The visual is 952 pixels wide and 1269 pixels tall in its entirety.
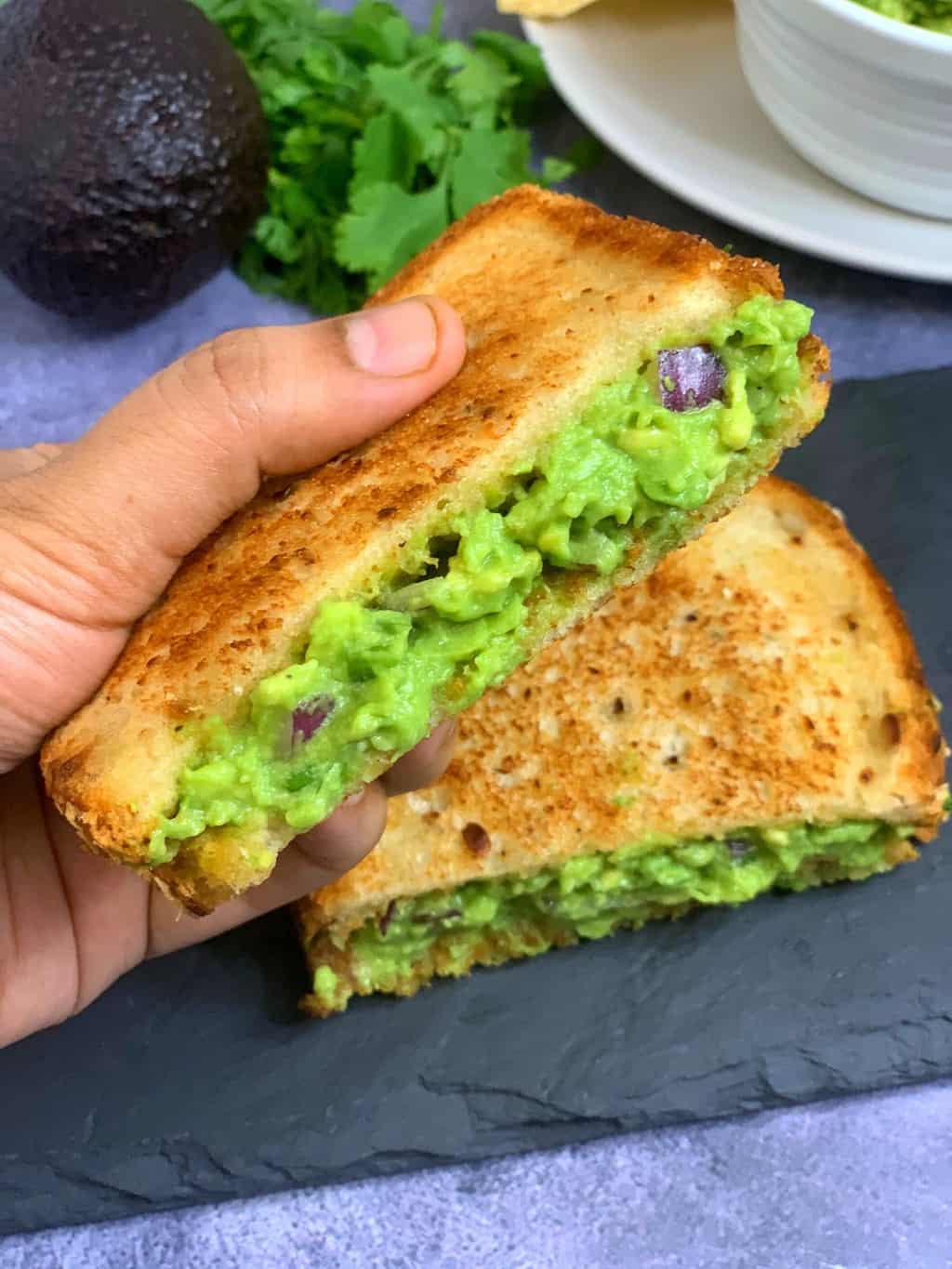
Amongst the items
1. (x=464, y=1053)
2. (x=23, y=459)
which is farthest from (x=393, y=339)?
(x=464, y=1053)

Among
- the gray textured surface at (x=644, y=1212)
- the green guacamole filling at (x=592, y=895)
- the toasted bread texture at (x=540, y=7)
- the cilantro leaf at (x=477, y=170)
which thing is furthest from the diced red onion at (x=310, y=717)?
the toasted bread texture at (x=540, y=7)

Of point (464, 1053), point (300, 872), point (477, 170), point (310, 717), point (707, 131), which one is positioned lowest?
point (464, 1053)

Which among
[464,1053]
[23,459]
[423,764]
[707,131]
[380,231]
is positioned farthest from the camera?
[707,131]

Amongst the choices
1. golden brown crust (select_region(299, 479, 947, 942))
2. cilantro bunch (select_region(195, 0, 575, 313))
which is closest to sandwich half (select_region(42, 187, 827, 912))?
golden brown crust (select_region(299, 479, 947, 942))

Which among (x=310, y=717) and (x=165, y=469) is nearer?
(x=310, y=717)

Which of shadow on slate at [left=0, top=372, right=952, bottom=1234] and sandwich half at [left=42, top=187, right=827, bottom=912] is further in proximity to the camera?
shadow on slate at [left=0, top=372, right=952, bottom=1234]

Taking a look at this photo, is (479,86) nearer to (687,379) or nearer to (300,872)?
(687,379)

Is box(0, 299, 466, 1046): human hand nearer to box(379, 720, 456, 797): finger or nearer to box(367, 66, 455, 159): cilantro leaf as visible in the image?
box(379, 720, 456, 797): finger
